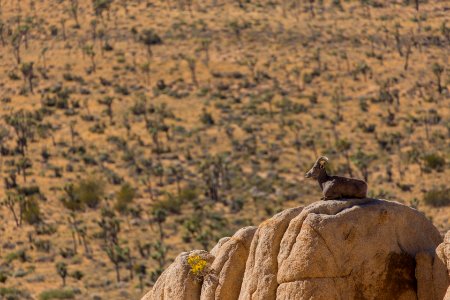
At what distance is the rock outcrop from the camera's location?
2142cm

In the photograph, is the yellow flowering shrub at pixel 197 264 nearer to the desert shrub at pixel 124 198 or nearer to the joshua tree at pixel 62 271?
the joshua tree at pixel 62 271

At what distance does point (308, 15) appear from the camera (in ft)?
516

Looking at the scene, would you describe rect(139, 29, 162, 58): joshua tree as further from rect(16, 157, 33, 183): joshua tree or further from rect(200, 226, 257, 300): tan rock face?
rect(200, 226, 257, 300): tan rock face

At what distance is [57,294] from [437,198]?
116ft

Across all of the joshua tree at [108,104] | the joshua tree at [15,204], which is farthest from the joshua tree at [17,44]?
the joshua tree at [15,204]

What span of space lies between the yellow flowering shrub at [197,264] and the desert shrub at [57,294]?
187 feet

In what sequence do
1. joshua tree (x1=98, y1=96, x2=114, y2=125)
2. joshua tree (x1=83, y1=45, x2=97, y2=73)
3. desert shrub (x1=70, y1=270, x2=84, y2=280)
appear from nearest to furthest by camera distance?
desert shrub (x1=70, y1=270, x2=84, y2=280) < joshua tree (x1=98, y1=96, x2=114, y2=125) < joshua tree (x1=83, y1=45, x2=97, y2=73)

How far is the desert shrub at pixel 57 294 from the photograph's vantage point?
8038 cm

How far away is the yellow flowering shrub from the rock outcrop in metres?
1.89

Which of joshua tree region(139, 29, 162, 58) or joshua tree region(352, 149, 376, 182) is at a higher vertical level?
joshua tree region(139, 29, 162, 58)

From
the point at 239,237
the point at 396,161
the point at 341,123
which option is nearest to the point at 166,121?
the point at 341,123

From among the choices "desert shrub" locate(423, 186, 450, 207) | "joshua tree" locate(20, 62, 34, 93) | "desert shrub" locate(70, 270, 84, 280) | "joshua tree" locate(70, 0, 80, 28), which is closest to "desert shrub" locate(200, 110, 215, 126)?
"joshua tree" locate(20, 62, 34, 93)

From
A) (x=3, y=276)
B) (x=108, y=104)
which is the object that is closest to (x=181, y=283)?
(x=3, y=276)

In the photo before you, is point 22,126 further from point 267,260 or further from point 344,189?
point 344,189
